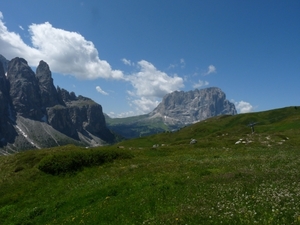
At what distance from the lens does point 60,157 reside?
115ft

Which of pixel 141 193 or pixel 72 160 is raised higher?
pixel 72 160

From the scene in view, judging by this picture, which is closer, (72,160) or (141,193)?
(141,193)

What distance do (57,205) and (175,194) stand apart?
1095 centimetres

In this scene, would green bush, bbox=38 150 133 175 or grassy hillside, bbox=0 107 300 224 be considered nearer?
grassy hillside, bbox=0 107 300 224

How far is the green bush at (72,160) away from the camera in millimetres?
33656

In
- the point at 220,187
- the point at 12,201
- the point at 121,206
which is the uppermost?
the point at 220,187

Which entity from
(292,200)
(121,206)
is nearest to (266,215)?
(292,200)

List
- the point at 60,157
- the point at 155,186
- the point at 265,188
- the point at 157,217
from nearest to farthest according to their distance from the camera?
the point at 157,217, the point at 265,188, the point at 155,186, the point at 60,157

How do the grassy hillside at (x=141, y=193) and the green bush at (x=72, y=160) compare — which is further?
the green bush at (x=72, y=160)

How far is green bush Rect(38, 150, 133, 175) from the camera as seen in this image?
3366 centimetres

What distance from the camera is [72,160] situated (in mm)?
34688

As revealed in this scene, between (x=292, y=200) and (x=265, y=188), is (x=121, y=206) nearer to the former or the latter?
(x=265, y=188)

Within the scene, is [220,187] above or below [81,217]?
above

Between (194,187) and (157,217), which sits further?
(194,187)
